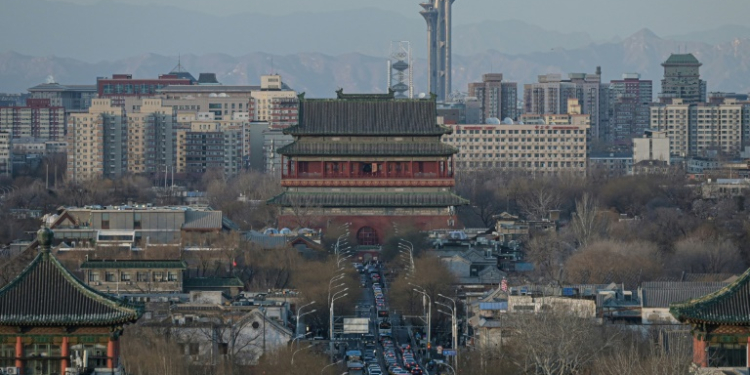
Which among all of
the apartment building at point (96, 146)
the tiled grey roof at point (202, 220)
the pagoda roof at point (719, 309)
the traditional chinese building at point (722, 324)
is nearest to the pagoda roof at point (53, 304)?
the pagoda roof at point (719, 309)

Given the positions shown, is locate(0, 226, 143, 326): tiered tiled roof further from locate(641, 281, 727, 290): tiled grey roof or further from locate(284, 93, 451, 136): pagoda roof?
locate(284, 93, 451, 136): pagoda roof

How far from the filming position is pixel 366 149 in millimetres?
117812

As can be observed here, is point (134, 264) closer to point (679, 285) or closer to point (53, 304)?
point (679, 285)

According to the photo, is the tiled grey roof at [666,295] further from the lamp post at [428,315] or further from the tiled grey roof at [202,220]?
the tiled grey roof at [202,220]

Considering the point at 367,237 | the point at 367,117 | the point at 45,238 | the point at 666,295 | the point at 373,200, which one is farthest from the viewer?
the point at 367,117

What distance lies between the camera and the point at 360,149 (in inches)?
4638

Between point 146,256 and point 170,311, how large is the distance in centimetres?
2492

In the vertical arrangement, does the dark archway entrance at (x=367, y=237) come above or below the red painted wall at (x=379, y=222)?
below

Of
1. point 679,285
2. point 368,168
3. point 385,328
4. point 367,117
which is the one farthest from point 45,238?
point 367,117

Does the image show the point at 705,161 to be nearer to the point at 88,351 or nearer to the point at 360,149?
the point at 360,149

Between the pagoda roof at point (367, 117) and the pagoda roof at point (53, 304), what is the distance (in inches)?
2877

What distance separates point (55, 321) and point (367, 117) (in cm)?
7503

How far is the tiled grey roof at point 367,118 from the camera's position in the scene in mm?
118125

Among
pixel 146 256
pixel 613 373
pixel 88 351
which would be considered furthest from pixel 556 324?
pixel 146 256
